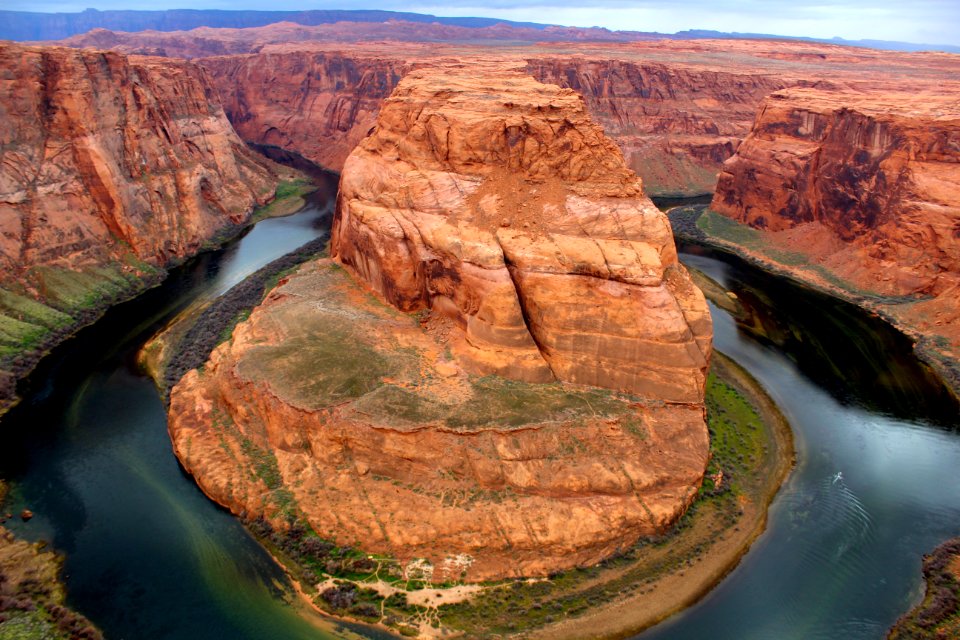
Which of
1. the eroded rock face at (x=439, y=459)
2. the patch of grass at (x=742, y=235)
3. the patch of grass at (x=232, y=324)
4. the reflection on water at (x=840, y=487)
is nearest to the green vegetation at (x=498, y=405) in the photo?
the eroded rock face at (x=439, y=459)

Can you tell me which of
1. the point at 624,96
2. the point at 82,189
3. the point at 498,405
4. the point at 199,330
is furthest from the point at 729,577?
the point at 624,96

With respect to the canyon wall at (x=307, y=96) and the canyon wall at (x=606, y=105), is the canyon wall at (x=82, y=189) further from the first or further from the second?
the canyon wall at (x=307, y=96)

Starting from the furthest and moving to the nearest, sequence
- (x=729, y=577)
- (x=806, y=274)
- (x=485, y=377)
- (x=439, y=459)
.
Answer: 1. (x=806, y=274)
2. (x=485, y=377)
3. (x=439, y=459)
4. (x=729, y=577)

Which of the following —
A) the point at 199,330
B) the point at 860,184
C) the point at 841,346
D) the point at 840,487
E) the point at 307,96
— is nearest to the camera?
the point at 840,487

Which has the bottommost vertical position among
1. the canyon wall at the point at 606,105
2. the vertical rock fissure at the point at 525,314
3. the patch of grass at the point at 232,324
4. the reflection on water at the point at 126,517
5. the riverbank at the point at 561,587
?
the reflection on water at the point at 126,517

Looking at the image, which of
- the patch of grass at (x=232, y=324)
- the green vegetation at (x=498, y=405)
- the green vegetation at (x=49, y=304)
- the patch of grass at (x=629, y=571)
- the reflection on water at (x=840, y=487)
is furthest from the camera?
the patch of grass at (x=232, y=324)

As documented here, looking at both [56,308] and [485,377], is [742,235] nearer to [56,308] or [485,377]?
[485,377]

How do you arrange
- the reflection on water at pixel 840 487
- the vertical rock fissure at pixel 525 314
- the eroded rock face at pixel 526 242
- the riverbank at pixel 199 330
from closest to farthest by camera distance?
the reflection on water at pixel 840 487, the eroded rock face at pixel 526 242, the vertical rock fissure at pixel 525 314, the riverbank at pixel 199 330
